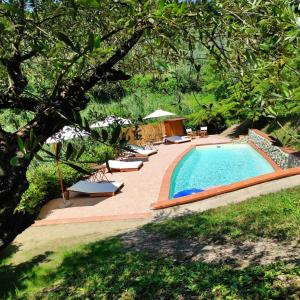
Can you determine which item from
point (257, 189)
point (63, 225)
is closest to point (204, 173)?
point (257, 189)

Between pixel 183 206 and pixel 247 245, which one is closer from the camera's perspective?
pixel 247 245

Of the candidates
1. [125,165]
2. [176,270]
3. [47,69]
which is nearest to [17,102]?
[47,69]

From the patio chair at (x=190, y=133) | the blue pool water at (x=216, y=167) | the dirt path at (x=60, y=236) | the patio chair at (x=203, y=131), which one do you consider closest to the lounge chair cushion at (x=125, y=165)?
the blue pool water at (x=216, y=167)

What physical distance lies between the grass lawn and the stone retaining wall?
2.61 m

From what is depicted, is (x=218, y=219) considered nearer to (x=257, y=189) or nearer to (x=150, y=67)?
(x=257, y=189)

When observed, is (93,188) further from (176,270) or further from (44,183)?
(176,270)

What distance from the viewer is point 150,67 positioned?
Result: 6.37 metres

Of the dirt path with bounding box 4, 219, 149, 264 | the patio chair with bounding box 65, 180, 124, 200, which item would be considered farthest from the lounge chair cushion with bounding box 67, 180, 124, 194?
the dirt path with bounding box 4, 219, 149, 264

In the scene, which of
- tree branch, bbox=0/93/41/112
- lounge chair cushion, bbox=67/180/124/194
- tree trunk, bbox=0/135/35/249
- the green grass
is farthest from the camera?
lounge chair cushion, bbox=67/180/124/194

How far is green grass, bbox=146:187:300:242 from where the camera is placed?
332 inches


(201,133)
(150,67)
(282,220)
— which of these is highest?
(150,67)

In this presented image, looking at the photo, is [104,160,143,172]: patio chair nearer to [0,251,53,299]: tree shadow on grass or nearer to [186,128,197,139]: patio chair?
[0,251,53,299]: tree shadow on grass

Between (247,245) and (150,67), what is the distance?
13.6 feet

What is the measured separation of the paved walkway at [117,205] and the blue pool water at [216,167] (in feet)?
3.84
